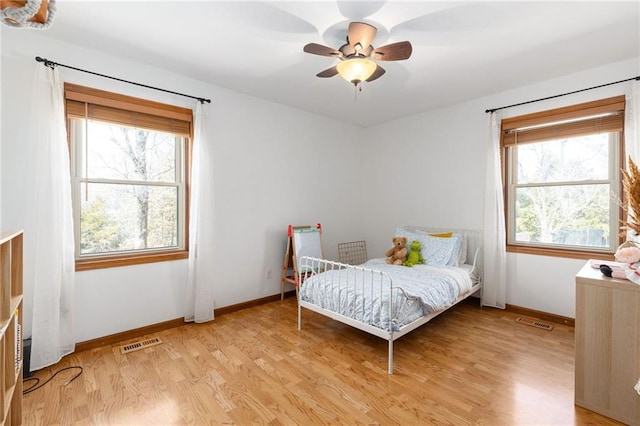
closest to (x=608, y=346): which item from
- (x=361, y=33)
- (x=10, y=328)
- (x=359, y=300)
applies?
(x=359, y=300)

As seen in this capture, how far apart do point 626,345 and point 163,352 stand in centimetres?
324

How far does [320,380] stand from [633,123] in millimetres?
3449

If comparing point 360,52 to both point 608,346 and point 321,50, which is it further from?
point 608,346

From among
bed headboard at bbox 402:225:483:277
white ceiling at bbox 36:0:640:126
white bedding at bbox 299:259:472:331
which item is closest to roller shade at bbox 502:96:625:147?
white ceiling at bbox 36:0:640:126

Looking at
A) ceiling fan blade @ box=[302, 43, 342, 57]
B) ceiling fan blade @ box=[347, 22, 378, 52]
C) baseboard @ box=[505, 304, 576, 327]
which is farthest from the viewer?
baseboard @ box=[505, 304, 576, 327]

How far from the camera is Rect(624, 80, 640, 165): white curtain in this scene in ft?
8.55

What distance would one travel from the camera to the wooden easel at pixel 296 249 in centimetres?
378

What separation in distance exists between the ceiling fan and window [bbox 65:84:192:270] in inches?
68.9

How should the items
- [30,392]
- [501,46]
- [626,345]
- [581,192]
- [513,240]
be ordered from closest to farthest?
[626,345] < [30,392] < [501,46] < [581,192] < [513,240]

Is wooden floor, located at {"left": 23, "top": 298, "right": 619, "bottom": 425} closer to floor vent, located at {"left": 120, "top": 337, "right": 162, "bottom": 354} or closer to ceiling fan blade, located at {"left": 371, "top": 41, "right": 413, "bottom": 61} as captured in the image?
floor vent, located at {"left": 120, "top": 337, "right": 162, "bottom": 354}

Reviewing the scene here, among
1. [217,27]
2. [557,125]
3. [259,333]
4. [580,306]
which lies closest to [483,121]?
[557,125]

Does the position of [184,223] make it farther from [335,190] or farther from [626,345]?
[626,345]

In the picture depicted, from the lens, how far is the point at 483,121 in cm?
365

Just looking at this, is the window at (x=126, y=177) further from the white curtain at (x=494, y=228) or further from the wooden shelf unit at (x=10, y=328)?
the white curtain at (x=494, y=228)
